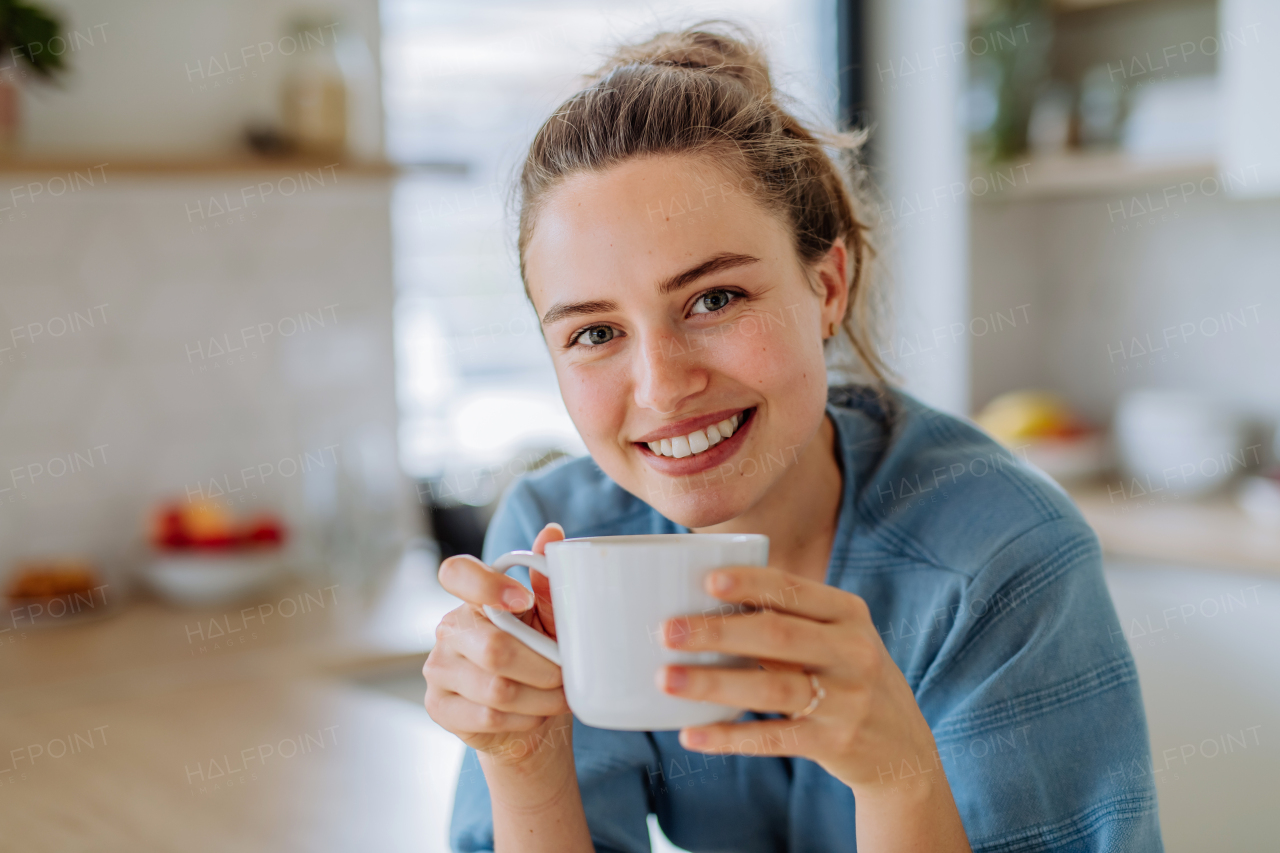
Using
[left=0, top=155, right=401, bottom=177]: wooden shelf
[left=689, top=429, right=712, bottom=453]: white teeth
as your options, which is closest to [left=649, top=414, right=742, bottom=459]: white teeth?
[left=689, top=429, right=712, bottom=453]: white teeth

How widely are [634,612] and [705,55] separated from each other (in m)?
0.65

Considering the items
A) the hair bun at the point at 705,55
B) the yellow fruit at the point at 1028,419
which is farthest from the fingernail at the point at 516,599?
the yellow fruit at the point at 1028,419

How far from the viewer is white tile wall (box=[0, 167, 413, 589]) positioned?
6.75ft

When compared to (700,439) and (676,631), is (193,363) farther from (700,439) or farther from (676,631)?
(676,631)

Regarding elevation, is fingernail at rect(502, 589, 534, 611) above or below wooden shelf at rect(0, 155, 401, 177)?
below

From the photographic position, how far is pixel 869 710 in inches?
26.0

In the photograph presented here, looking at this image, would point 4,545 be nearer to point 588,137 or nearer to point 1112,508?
point 588,137

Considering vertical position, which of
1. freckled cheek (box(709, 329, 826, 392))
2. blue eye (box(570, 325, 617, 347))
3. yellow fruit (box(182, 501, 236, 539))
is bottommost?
yellow fruit (box(182, 501, 236, 539))

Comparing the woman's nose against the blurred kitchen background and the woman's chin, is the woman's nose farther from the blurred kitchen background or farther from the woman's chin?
the blurred kitchen background

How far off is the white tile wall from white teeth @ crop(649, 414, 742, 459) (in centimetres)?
144

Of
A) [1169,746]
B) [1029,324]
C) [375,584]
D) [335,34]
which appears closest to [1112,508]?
[1029,324]

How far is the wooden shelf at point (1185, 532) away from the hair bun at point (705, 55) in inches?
44.7

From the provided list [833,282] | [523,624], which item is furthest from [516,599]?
[833,282]

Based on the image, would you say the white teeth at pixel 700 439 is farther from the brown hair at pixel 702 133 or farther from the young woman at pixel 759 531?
the brown hair at pixel 702 133
